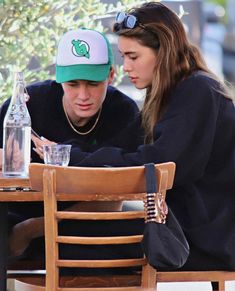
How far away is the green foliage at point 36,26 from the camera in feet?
15.4

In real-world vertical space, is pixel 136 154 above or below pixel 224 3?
below

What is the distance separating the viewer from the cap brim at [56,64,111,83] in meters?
3.59

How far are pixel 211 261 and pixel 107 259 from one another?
1.17 ft

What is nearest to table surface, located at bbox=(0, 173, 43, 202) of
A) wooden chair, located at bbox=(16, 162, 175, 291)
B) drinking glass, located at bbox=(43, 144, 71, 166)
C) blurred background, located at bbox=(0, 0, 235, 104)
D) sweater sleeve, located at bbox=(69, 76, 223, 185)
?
wooden chair, located at bbox=(16, 162, 175, 291)

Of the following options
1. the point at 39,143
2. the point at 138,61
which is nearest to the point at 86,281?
the point at 39,143

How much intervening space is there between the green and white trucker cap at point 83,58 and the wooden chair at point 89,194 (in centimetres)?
80

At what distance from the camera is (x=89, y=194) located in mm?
2857

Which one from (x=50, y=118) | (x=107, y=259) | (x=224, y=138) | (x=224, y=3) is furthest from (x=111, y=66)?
(x=224, y=3)

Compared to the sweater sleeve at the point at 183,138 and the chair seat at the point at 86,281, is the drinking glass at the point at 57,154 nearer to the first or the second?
the sweater sleeve at the point at 183,138

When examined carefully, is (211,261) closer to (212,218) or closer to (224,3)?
(212,218)

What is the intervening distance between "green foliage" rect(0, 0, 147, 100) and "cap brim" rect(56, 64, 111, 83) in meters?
1.03

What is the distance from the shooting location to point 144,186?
2871 millimetres

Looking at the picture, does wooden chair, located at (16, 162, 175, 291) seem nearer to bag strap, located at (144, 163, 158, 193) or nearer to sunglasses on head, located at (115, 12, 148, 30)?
bag strap, located at (144, 163, 158, 193)

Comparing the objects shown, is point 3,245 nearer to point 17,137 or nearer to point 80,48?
point 17,137
